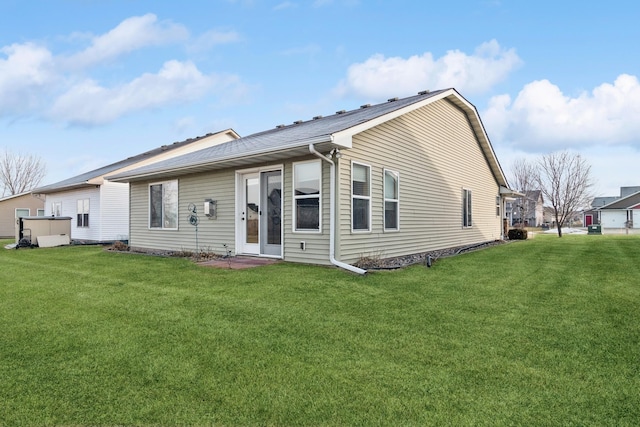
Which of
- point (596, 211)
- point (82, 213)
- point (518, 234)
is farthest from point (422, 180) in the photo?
point (596, 211)

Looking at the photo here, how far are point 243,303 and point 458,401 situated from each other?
116 inches

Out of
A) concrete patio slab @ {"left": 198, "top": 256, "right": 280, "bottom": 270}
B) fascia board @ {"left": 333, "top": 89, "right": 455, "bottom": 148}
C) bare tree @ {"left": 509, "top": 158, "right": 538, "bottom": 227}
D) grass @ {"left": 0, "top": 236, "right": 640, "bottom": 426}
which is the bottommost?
grass @ {"left": 0, "top": 236, "right": 640, "bottom": 426}

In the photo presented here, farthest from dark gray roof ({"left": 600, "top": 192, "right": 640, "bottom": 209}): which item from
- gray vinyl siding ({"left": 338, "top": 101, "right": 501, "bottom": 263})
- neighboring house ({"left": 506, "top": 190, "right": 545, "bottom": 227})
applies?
gray vinyl siding ({"left": 338, "top": 101, "right": 501, "bottom": 263})

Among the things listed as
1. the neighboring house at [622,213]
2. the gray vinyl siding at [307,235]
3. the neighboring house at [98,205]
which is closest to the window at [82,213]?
the neighboring house at [98,205]

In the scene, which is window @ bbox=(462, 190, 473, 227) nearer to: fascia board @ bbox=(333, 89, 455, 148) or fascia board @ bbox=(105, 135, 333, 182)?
fascia board @ bbox=(333, 89, 455, 148)

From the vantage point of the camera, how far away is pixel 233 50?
13.0 meters

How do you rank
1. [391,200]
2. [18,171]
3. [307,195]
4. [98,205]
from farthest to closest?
[18,171] < [98,205] < [391,200] < [307,195]

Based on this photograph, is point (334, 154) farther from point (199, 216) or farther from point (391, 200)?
point (199, 216)

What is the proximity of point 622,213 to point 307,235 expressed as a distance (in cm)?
4218

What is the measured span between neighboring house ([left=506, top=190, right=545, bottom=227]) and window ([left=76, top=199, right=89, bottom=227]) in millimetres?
30799

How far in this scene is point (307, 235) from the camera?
7660mm

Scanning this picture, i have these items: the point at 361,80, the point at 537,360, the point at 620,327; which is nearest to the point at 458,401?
the point at 537,360

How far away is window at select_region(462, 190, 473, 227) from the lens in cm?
1290

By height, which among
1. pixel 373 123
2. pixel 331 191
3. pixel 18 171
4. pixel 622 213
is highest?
pixel 18 171
